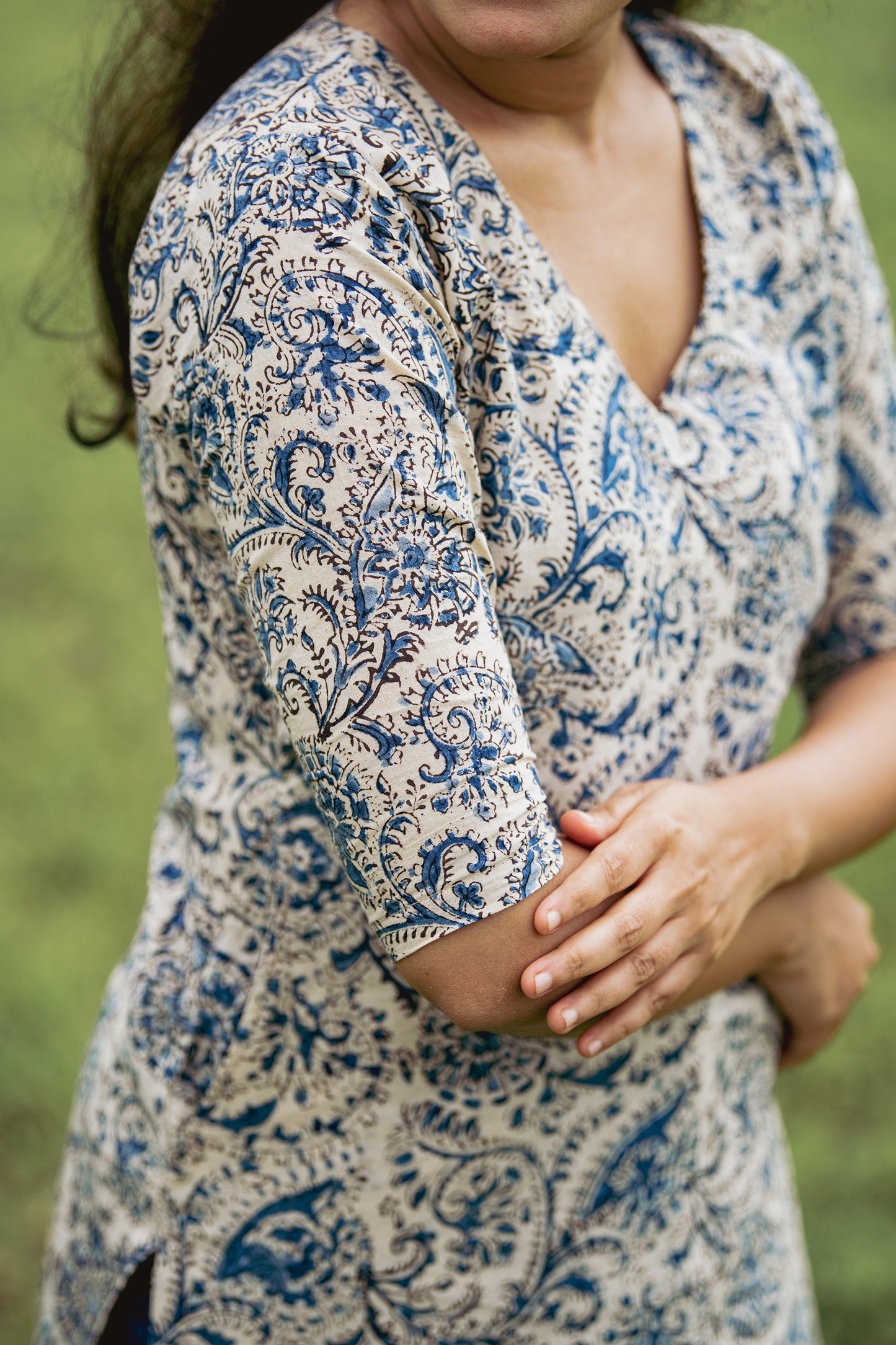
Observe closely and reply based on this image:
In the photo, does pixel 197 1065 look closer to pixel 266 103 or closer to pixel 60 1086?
pixel 266 103

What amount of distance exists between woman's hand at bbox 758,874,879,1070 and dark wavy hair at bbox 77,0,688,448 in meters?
0.83

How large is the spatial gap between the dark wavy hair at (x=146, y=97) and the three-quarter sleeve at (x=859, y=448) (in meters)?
0.34

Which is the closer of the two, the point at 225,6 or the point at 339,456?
the point at 339,456

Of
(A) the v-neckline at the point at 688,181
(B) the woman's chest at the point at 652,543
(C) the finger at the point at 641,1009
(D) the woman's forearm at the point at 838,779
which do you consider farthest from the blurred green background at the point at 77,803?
(C) the finger at the point at 641,1009

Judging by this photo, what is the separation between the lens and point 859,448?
144 centimetres

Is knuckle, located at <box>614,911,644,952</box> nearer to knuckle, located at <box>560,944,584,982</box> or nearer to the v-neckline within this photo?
knuckle, located at <box>560,944,584,982</box>

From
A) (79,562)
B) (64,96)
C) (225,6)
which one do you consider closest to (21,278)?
(79,562)

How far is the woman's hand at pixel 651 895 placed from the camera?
1.06 m

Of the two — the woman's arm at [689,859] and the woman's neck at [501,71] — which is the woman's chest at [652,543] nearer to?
the woman's arm at [689,859]

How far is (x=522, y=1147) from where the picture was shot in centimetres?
125

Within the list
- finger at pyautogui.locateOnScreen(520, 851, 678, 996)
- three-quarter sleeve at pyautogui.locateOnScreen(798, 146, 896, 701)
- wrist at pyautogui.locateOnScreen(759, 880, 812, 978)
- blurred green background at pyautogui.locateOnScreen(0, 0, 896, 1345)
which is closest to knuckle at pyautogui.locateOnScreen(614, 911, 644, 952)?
finger at pyautogui.locateOnScreen(520, 851, 678, 996)

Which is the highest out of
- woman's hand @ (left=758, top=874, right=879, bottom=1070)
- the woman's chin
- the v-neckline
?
the woman's chin

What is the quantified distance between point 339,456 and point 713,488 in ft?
1.32

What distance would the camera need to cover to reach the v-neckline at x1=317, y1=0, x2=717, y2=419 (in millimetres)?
1094
